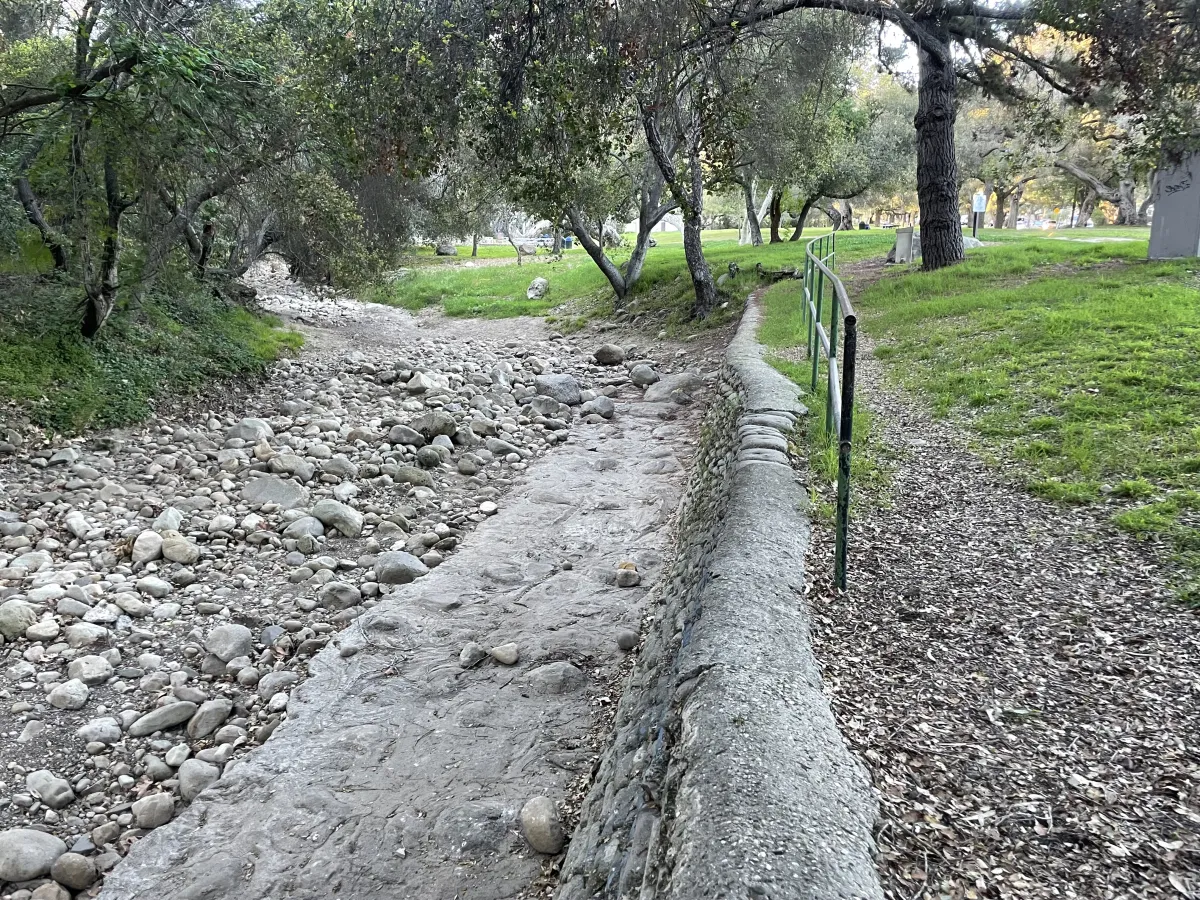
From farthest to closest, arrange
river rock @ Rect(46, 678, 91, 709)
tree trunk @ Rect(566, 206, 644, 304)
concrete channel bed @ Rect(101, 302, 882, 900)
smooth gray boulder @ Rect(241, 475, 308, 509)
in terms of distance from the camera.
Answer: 1. tree trunk @ Rect(566, 206, 644, 304)
2. smooth gray boulder @ Rect(241, 475, 308, 509)
3. river rock @ Rect(46, 678, 91, 709)
4. concrete channel bed @ Rect(101, 302, 882, 900)

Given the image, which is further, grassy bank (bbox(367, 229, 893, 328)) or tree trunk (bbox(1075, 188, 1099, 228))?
tree trunk (bbox(1075, 188, 1099, 228))

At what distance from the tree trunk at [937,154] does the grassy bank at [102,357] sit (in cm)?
1132

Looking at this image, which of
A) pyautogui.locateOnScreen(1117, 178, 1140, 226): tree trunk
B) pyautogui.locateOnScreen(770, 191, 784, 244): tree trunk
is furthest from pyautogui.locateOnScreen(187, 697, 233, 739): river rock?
pyautogui.locateOnScreen(1117, 178, 1140, 226): tree trunk

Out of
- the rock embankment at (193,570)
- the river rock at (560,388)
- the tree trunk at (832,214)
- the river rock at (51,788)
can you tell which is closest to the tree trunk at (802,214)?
the tree trunk at (832,214)

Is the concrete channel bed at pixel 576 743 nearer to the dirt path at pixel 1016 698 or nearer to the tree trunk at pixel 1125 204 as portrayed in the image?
the dirt path at pixel 1016 698

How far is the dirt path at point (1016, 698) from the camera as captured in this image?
2461 millimetres

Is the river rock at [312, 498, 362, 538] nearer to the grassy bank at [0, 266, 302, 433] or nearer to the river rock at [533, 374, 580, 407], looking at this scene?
the grassy bank at [0, 266, 302, 433]

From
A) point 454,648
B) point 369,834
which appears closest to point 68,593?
point 454,648

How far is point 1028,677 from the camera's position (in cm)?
336

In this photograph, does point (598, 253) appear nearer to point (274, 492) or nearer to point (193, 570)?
point (274, 492)

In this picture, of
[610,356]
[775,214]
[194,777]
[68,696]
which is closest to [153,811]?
[194,777]

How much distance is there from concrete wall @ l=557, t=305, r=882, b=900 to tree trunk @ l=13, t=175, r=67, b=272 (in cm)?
949

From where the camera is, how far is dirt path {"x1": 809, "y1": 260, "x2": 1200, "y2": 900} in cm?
246

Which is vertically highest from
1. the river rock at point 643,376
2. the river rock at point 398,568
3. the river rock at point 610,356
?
the river rock at point 610,356
